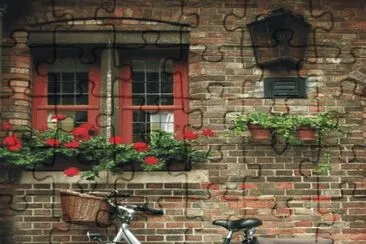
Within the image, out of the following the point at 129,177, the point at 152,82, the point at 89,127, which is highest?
the point at 152,82

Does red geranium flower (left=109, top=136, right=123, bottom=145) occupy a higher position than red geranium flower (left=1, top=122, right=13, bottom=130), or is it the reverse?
red geranium flower (left=1, top=122, right=13, bottom=130)

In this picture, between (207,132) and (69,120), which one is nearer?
(207,132)

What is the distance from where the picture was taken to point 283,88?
25.2 feet

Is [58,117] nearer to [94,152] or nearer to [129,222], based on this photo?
[94,152]

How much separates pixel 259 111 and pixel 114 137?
1.64 metres

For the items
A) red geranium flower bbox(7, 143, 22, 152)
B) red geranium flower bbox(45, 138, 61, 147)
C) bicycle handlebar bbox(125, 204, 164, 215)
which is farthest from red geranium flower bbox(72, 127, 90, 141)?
bicycle handlebar bbox(125, 204, 164, 215)

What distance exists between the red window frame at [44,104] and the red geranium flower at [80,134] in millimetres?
329

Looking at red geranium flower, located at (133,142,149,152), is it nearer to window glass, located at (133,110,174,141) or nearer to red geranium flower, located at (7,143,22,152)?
window glass, located at (133,110,174,141)

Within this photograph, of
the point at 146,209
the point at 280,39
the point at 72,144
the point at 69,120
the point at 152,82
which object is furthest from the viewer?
the point at 152,82

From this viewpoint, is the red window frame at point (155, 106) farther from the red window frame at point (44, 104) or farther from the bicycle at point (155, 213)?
the bicycle at point (155, 213)

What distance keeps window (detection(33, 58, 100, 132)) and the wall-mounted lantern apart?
6.19ft

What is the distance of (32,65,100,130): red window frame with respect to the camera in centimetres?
773

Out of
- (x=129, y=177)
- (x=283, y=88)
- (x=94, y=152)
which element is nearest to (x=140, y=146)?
(x=129, y=177)

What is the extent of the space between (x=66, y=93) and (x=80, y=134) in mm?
675
